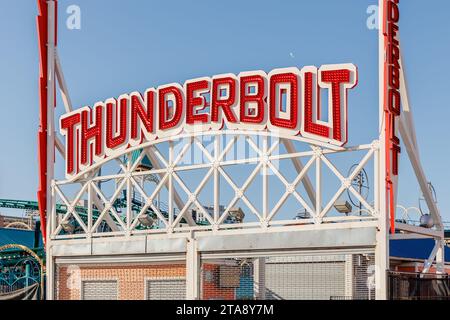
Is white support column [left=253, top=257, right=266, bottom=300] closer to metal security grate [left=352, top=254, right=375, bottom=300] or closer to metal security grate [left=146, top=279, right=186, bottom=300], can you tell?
metal security grate [left=146, top=279, right=186, bottom=300]

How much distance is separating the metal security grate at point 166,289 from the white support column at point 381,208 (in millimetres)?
8069

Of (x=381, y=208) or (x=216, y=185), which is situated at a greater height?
(x=216, y=185)

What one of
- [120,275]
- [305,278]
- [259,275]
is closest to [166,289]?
[120,275]

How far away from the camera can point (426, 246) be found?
3544 cm

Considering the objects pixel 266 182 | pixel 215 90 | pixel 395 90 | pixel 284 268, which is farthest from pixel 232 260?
pixel 395 90

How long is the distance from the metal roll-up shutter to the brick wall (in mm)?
3444

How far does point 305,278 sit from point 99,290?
8421mm

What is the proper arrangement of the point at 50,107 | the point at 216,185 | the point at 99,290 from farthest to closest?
the point at 50,107 → the point at 99,290 → the point at 216,185

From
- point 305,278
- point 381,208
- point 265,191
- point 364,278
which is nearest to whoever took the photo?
point 381,208

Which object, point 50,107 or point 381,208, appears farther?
point 50,107

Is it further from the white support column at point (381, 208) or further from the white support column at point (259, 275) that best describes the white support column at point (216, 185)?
the white support column at point (381, 208)

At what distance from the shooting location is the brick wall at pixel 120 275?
96.8 feet

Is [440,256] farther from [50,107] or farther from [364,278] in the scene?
[50,107]

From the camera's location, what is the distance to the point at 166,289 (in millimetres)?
29297
